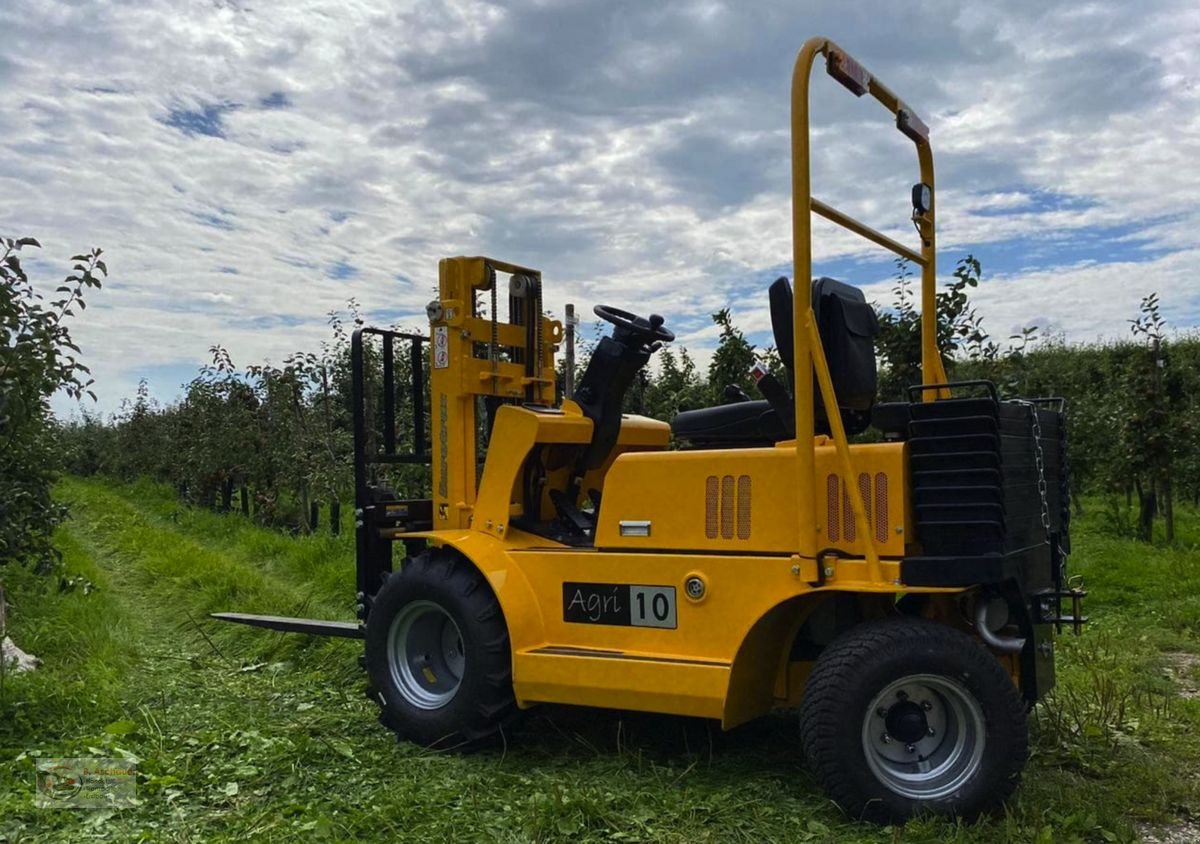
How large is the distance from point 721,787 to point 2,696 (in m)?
3.55

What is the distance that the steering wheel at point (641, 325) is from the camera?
5156mm

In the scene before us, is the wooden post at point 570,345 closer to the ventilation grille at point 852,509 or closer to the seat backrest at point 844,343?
the seat backrest at point 844,343

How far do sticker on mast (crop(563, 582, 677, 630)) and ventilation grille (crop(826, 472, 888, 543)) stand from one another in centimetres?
79

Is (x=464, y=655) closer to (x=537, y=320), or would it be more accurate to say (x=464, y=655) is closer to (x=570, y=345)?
(x=570, y=345)

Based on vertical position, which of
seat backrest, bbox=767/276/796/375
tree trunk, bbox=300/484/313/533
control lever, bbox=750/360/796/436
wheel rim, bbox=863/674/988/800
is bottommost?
wheel rim, bbox=863/674/988/800

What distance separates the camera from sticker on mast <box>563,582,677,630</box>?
4426 mm

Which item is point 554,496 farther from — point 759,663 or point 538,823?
point 538,823

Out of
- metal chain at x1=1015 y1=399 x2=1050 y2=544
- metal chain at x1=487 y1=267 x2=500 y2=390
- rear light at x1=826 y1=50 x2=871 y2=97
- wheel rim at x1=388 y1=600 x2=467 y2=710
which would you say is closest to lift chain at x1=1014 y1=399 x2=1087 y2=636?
metal chain at x1=1015 y1=399 x2=1050 y2=544

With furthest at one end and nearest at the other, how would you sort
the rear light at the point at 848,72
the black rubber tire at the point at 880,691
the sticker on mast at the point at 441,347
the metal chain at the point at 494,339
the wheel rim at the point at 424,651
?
1. the metal chain at the point at 494,339
2. the sticker on mast at the point at 441,347
3. the wheel rim at the point at 424,651
4. the rear light at the point at 848,72
5. the black rubber tire at the point at 880,691

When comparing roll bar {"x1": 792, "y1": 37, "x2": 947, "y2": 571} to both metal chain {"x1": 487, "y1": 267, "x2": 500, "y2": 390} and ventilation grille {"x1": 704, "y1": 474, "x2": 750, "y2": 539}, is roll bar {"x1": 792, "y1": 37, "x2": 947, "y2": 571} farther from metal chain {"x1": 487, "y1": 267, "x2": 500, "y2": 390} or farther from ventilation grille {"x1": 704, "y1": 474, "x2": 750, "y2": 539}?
metal chain {"x1": 487, "y1": 267, "x2": 500, "y2": 390}

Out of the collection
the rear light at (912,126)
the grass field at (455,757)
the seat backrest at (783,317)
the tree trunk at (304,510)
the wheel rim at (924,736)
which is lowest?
the grass field at (455,757)

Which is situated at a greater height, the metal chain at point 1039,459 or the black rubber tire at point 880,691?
the metal chain at point 1039,459

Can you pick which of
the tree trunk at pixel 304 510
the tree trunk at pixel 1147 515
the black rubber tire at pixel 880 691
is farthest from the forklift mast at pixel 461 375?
the tree trunk at pixel 304 510

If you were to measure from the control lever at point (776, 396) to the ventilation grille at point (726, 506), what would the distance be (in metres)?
0.41
